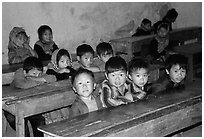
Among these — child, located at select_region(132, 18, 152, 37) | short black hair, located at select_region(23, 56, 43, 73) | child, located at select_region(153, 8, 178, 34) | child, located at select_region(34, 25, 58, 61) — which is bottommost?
short black hair, located at select_region(23, 56, 43, 73)

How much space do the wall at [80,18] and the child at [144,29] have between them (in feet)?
0.62

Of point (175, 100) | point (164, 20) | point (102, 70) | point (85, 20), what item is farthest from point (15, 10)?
point (175, 100)

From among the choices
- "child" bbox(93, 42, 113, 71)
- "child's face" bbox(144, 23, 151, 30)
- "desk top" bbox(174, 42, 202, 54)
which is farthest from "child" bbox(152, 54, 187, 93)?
"child's face" bbox(144, 23, 151, 30)

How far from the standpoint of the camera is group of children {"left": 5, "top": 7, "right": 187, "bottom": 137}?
3146 millimetres

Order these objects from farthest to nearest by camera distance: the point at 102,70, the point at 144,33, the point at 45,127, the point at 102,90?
the point at 144,33 → the point at 102,70 → the point at 102,90 → the point at 45,127

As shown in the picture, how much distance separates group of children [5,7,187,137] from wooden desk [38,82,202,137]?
0.37m

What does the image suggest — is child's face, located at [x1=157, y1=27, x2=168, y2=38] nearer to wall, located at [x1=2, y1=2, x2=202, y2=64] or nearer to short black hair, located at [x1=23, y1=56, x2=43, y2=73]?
wall, located at [x1=2, y1=2, x2=202, y2=64]

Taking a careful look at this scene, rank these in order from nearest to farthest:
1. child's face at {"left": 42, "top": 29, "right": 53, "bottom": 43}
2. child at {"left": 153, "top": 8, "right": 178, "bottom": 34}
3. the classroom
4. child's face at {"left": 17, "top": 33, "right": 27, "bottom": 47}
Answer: the classroom
child's face at {"left": 17, "top": 33, "right": 27, "bottom": 47}
child's face at {"left": 42, "top": 29, "right": 53, "bottom": 43}
child at {"left": 153, "top": 8, "right": 178, "bottom": 34}

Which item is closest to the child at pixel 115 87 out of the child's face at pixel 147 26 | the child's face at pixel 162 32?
the child's face at pixel 162 32

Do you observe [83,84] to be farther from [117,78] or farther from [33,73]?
[33,73]

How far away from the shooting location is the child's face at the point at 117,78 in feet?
11.2

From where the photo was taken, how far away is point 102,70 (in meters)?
4.57

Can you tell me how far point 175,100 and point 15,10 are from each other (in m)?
3.47

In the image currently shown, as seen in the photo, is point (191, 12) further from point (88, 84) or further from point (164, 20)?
point (88, 84)
